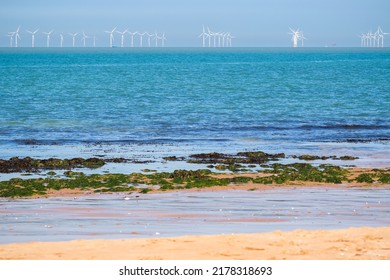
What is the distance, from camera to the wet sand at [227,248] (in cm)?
1383

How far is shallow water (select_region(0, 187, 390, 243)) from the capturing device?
56.1 feet

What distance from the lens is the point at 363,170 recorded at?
27.2 meters

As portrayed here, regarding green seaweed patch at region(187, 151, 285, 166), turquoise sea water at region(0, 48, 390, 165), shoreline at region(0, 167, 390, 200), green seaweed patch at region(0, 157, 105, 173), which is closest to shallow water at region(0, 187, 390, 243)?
shoreline at region(0, 167, 390, 200)

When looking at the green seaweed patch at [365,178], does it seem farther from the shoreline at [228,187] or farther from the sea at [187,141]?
the sea at [187,141]

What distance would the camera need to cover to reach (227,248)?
14.5m

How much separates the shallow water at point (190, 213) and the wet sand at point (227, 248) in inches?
52.6

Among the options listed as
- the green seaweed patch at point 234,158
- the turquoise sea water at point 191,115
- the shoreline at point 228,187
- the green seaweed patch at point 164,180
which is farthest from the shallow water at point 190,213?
the turquoise sea water at point 191,115

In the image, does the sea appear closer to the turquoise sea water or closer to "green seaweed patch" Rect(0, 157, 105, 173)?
the turquoise sea water

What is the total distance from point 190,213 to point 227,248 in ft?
16.0

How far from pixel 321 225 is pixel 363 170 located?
32.9 feet

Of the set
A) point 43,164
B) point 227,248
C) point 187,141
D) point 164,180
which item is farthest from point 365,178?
point 187,141

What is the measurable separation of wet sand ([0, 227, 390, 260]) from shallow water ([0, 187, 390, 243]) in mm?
1336

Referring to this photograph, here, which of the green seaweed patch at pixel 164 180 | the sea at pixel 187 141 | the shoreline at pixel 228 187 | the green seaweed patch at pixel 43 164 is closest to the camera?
the sea at pixel 187 141

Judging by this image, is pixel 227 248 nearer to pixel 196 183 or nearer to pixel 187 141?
pixel 196 183
